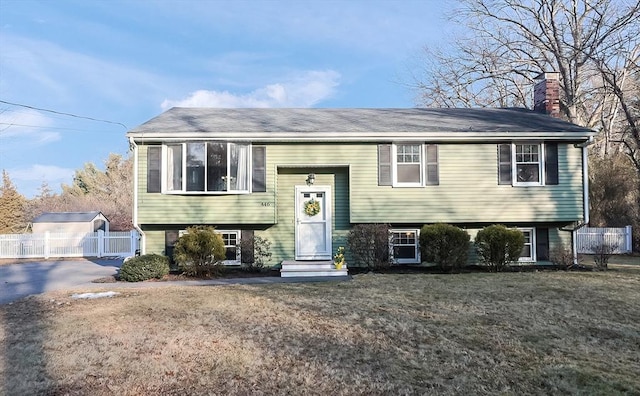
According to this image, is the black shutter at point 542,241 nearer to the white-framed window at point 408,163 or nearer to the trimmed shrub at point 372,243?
the white-framed window at point 408,163

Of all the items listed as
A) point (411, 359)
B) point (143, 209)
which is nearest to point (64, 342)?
point (411, 359)

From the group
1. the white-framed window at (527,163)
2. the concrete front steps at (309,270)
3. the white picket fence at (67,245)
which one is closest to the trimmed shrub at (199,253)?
the concrete front steps at (309,270)

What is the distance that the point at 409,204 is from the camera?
13.0 m

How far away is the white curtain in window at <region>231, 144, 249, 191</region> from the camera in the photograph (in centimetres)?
1272

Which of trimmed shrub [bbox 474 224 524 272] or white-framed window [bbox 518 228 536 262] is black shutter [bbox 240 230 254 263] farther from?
white-framed window [bbox 518 228 536 262]

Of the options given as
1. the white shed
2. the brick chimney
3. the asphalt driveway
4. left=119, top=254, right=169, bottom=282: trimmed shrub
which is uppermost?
the brick chimney

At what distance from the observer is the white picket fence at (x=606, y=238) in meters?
21.2

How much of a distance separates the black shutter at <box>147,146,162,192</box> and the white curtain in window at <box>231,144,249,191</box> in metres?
2.12

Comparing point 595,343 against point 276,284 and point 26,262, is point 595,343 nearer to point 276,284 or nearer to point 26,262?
point 276,284

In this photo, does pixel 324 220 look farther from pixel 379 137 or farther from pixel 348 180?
pixel 379 137

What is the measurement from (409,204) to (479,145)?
280 centimetres

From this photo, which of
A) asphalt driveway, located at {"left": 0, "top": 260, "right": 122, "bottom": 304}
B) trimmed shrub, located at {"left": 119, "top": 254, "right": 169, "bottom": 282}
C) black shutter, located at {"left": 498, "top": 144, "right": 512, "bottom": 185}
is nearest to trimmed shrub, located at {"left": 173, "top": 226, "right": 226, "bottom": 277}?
trimmed shrub, located at {"left": 119, "top": 254, "right": 169, "bottom": 282}

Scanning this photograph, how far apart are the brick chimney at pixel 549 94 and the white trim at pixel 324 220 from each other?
28.7ft

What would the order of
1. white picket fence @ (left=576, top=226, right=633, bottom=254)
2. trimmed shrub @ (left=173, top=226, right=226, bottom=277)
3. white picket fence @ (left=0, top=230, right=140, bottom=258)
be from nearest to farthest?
trimmed shrub @ (left=173, top=226, right=226, bottom=277)
white picket fence @ (left=0, top=230, right=140, bottom=258)
white picket fence @ (left=576, top=226, right=633, bottom=254)
